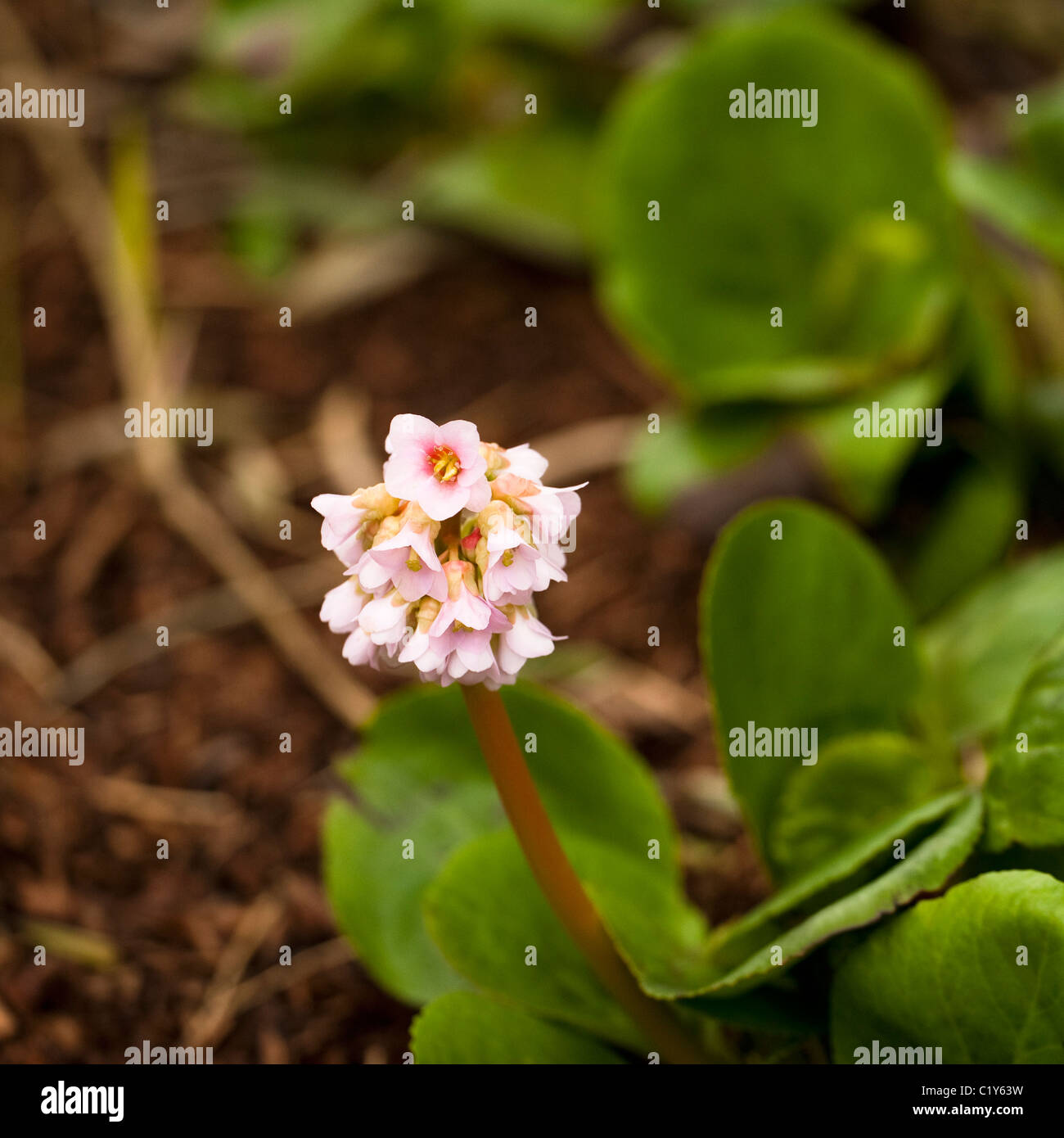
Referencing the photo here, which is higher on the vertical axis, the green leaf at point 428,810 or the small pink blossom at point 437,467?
the small pink blossom at point 437,467

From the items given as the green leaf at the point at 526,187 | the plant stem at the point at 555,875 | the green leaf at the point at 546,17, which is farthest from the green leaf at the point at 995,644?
the green leaf at the point at 546,17

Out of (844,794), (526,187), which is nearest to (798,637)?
(844,794)

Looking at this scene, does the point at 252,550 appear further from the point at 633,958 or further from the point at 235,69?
the point at 633,958

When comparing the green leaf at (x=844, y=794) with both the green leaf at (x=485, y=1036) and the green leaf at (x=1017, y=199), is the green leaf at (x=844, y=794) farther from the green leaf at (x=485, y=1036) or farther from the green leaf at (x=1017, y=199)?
the green leaf at (x=1017, y=199)

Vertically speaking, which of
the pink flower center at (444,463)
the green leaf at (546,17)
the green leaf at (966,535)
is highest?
the green leaf at (546,17)

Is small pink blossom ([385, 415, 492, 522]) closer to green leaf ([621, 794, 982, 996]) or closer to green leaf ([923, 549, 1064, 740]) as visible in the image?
green leaf ([621, 794, 982, 996])

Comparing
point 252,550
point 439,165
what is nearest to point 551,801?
point 252,550

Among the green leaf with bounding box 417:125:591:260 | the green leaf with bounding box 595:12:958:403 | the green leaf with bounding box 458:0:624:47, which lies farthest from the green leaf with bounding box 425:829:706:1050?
the green leaf with bounding box 458:0:624:47
